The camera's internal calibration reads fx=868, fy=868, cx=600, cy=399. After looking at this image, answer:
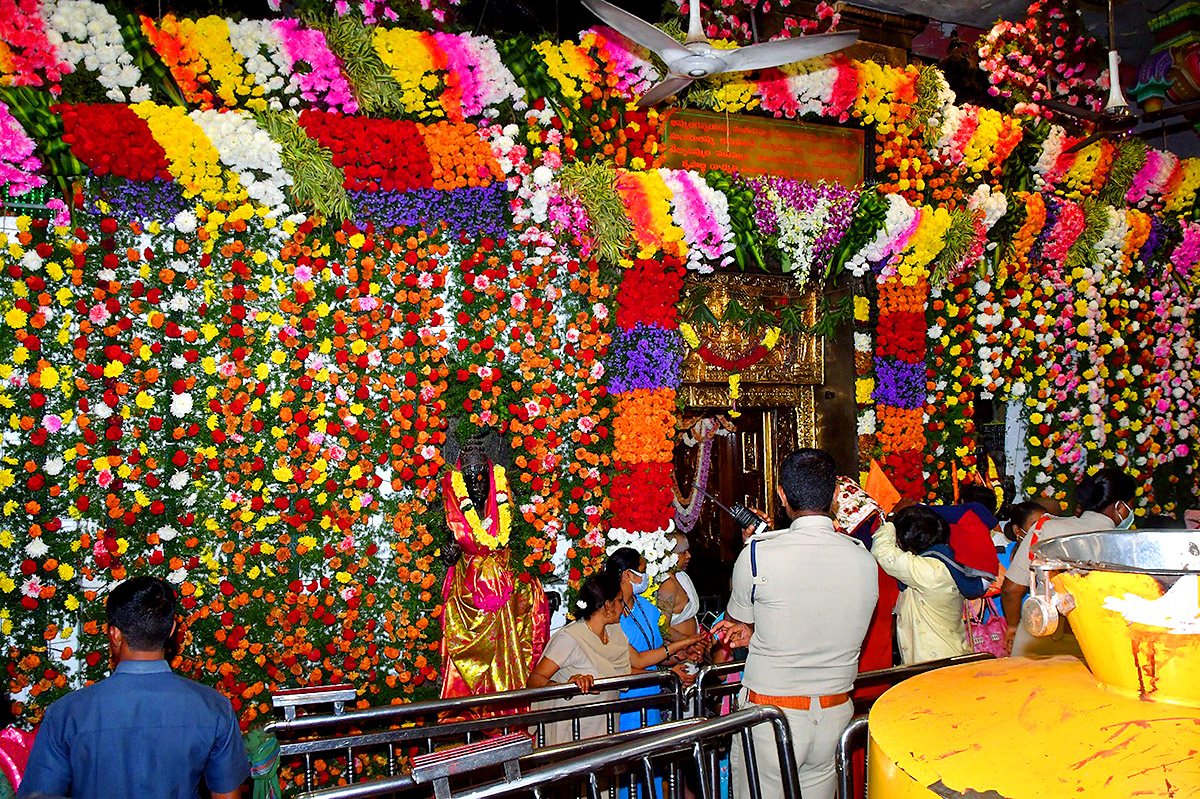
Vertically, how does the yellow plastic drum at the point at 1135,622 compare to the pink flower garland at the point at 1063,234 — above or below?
below

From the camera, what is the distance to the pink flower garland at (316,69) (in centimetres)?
669

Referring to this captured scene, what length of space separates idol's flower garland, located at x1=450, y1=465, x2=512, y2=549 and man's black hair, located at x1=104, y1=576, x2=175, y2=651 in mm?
3187

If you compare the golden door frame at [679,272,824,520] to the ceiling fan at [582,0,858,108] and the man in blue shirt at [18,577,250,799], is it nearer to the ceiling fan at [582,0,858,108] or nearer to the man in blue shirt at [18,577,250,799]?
the ceiling fan at [582,0,858,108]

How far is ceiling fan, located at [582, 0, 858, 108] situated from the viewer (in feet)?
18.7

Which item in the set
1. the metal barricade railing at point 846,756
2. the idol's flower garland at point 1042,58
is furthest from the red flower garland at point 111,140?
the idol's flower garland at point 1042,58

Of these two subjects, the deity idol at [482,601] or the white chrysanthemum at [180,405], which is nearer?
the white chrysanthemum at [180,405]

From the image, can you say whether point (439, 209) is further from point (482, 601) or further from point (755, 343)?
point (755, 343)

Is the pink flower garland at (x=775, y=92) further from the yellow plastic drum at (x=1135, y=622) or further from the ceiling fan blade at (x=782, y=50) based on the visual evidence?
the yellow plastic drum at (x=1135, y=622)

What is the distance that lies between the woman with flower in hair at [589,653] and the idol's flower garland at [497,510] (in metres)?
1.68

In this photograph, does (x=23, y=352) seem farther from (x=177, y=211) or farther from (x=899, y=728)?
(x=899, y=728)

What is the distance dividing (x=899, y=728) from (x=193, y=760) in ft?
8.87

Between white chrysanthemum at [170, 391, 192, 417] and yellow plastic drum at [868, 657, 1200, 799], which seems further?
white chrysanthemum at [170, 391, 192, 417]

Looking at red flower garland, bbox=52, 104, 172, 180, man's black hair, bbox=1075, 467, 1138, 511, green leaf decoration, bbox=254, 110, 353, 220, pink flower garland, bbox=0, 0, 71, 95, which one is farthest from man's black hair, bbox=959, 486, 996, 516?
pink flower garland, bbox=0, 0, 71, 95

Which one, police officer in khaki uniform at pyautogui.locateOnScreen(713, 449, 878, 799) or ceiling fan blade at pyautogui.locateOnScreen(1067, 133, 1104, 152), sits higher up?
ceiling fan blade at pyautogui.locateOnScreen(1067, 133, 1104, 152)
